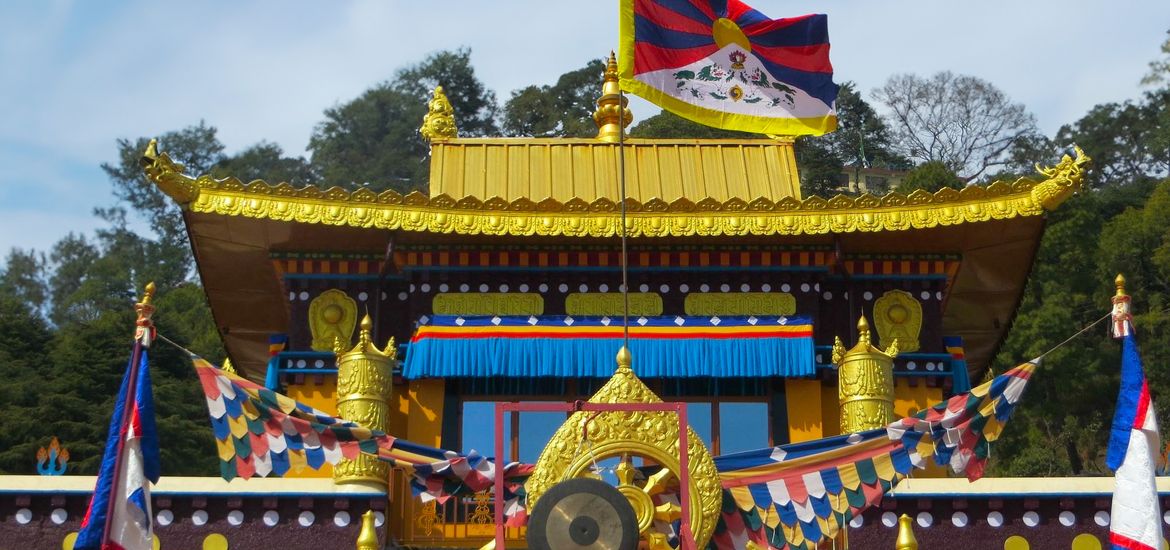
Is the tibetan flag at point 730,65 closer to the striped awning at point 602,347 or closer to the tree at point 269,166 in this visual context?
the striped awning at point 602,347

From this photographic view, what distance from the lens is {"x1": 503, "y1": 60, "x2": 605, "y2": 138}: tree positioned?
64.9 metres

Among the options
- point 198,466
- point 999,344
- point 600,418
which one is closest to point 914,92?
point 198,466

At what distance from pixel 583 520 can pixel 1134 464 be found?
181 inches

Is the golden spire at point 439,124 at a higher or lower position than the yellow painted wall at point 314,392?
higher

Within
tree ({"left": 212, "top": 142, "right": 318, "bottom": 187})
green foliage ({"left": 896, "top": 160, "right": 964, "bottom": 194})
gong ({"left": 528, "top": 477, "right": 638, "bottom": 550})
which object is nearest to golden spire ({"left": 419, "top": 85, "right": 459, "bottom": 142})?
gong ({"left": 528, "top": 477, "right": 638, "bottom": 550})

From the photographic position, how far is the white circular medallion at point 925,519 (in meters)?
13.5

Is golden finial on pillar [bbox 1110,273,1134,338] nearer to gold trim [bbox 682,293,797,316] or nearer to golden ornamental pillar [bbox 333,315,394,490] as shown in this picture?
gold trim [bbox 682,293,797,316]

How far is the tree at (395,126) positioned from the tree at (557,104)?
3.86 meters

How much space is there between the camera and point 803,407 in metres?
15.7

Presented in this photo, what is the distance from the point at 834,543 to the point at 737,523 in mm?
1533

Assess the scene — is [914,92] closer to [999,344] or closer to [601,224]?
[999,344]

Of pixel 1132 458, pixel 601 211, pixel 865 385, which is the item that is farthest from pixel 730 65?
pixel 1132 458

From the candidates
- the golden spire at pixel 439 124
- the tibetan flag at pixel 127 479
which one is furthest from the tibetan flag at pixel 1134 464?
the golden spire at pixel 439 124

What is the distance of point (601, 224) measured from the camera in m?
15.3
